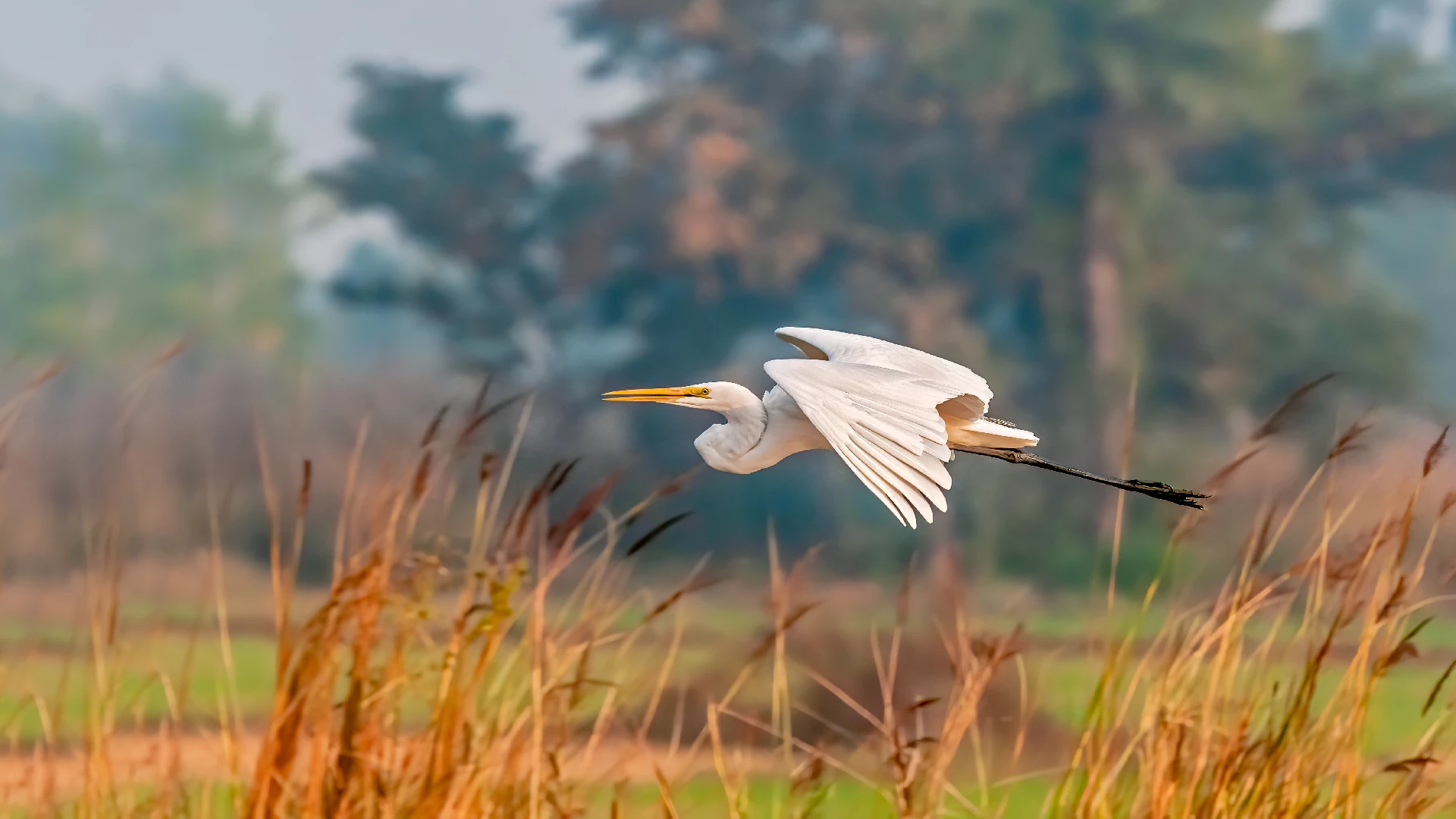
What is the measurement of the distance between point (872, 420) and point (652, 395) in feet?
0.51

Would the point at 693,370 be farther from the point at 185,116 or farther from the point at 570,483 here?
the point at 185,116

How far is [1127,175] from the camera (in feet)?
26.8

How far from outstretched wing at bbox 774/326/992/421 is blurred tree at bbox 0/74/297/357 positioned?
8389mm

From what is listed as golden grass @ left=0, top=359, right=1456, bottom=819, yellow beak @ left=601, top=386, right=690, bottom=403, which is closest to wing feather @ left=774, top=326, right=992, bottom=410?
yellow beak @ left=601, top=386, right=690, bottom=403

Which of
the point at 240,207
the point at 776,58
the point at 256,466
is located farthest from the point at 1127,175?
the point at 240,207

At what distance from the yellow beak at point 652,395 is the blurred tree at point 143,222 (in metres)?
8.50

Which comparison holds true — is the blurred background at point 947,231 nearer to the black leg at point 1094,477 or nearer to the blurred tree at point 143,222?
the blurred tree at point 143,222

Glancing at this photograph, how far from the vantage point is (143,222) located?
397 inches

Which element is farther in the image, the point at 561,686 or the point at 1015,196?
the point at 1015,196

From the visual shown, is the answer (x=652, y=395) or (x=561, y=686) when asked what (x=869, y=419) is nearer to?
(x=652, y=395)

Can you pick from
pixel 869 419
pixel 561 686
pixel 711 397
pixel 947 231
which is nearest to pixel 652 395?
pixel 711 397

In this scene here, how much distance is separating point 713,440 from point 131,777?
1042 millimetres

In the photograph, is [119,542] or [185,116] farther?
[185,116]

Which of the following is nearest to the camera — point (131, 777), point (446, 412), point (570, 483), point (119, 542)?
point (446, 412)
